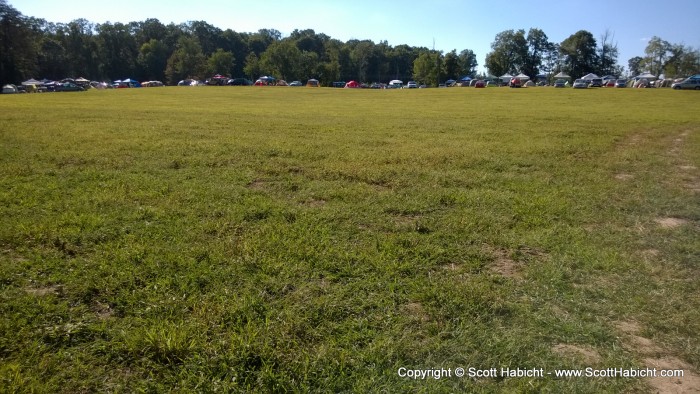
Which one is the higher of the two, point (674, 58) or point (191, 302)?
point (674, 58)

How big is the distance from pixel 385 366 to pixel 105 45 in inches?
5197

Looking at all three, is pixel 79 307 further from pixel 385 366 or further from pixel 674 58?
pixel 674 58

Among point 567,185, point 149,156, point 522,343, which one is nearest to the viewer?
point 522,343

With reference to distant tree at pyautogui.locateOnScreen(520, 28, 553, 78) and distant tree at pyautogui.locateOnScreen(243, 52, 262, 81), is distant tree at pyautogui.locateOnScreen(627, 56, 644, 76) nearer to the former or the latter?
distant tree at pyautogui.locateOnScreen(520, 28, 553, 78)

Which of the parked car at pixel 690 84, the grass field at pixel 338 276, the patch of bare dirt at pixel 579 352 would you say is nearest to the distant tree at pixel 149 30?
the parked car at pixel 690 84

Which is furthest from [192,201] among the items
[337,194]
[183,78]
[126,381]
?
[183,78]

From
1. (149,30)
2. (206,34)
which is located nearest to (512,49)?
(206,34)

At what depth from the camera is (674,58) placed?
96250 mm

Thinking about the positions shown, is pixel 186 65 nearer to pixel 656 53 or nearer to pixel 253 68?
pixel 253 68

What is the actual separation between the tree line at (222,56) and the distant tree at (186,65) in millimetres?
226

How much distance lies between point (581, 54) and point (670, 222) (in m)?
124

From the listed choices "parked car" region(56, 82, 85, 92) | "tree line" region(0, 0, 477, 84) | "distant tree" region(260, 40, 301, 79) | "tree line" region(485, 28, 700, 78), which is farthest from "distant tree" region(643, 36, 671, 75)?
"parked car" region(56, 82, 85, 92)

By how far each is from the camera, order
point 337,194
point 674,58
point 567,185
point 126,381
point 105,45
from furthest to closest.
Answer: point 105,45, point 674,58, point 567,185, point 337,194, point 126,381

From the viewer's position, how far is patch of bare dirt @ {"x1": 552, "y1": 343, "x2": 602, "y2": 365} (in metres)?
3.12
